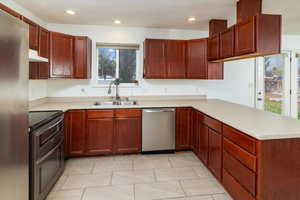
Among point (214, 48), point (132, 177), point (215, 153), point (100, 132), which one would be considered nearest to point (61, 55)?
Answer: point (100, 132)

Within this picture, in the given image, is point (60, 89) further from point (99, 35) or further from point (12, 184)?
point (12, 184)

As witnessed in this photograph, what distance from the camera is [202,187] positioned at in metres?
2.37

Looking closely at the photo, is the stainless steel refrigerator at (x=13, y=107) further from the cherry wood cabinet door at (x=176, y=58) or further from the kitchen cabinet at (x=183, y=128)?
the cherry wood cabinet door at (x=176, y=58)

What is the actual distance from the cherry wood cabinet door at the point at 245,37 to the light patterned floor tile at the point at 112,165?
2.29 meters

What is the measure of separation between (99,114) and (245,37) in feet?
7.97

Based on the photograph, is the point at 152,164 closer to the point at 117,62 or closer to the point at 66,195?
the point at 66,195

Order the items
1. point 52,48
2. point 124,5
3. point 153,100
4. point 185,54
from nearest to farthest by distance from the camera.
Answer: point 124,5 < point 52,48 < point 185,54 < point 153,100

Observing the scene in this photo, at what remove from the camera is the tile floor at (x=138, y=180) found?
86.7 inches

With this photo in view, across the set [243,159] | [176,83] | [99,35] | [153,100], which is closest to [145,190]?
[243,159]

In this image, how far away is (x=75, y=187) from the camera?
236 cm

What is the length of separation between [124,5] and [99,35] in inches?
46.9

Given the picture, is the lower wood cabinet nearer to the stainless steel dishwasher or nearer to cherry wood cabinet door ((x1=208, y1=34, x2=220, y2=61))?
the stainless steel dishwasher

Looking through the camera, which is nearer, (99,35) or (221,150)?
(221,150)

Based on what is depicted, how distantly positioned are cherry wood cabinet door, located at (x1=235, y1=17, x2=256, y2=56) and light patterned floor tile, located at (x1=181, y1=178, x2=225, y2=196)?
1.72 metres
